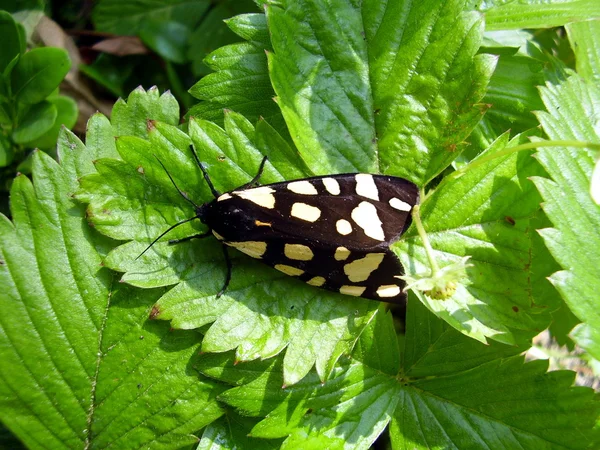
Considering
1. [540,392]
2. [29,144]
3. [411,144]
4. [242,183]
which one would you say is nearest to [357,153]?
[411,144]

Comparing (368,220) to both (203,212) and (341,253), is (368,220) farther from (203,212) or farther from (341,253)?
(203,212)

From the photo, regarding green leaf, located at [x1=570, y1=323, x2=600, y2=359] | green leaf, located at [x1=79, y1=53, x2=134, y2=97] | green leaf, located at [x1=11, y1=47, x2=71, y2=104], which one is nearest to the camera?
green leaf, located at [x1=570, y1=323, x2=600, y2=359]

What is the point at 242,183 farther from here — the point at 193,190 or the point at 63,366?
the point at 63,366

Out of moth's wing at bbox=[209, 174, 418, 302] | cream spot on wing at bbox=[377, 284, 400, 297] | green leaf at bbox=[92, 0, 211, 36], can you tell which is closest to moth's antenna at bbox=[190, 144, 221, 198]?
moth's wing at bbox=[209, 174, 418, 302]

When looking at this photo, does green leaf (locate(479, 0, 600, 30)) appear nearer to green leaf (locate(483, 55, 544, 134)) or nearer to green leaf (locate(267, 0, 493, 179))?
green leaf (locate(483, 55, 544, 134))

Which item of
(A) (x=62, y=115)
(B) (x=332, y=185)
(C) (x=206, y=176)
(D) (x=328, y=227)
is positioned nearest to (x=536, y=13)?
(B) (x=332, y=185)
